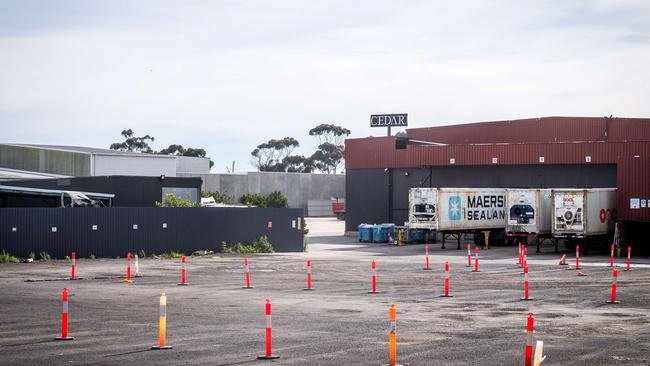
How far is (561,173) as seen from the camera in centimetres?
6481

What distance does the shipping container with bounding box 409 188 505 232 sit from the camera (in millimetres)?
57312

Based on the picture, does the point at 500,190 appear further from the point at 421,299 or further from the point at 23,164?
the point at 23,164

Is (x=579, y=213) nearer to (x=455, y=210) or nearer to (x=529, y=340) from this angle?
(x=455, y=210)

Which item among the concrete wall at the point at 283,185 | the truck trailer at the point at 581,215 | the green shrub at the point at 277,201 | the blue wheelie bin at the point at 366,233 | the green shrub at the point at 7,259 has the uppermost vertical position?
the concrete wall at the point at 283,185

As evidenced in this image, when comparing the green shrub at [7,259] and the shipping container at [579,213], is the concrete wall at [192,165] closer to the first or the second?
the shipping container at [579,213]

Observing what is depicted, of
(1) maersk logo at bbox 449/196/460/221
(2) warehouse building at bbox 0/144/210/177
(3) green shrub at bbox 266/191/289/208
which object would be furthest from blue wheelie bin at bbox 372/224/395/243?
(3) green shrub at bbox 266/191/289/208

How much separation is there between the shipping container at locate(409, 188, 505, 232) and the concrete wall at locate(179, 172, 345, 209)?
58.1 meters

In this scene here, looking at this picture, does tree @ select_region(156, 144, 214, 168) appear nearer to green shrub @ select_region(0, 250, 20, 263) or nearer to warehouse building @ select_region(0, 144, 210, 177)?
warehouse building @ select_region(0, 144, 210, 177)

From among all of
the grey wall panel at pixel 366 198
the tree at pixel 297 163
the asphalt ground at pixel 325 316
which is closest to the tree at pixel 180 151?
the tree at pixel 297 163

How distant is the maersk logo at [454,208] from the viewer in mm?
57812

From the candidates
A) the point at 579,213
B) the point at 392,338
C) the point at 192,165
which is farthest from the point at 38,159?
the point at 392,338

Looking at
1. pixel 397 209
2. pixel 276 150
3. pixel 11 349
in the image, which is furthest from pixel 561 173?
pixel 276 150

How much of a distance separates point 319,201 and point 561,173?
207 ft

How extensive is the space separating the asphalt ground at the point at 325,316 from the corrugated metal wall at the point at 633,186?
12.2 meters
